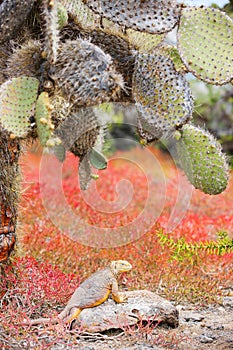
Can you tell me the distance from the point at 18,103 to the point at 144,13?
0.63 metres

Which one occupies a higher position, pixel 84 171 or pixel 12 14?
pixel 12 14

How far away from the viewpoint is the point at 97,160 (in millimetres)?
3361

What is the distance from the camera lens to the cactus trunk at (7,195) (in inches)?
114

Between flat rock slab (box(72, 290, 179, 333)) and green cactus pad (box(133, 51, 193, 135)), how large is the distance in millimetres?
897

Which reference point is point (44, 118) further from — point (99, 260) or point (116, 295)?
point (99, 260)

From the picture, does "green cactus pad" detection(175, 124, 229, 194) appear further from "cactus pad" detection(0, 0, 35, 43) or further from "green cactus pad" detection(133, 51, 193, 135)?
"cactus pad" detection(0, 0, 35, 43)

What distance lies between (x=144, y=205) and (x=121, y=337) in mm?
3156

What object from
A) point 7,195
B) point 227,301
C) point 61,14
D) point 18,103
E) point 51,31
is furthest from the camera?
point 227,301

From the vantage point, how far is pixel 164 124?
256 cm

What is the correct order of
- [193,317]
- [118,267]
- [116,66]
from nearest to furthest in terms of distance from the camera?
[116,66] < [118,267] < [193,317]

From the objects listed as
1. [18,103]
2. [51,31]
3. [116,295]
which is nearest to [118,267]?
[116,295]

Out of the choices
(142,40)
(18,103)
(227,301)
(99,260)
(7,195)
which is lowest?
(99,260)

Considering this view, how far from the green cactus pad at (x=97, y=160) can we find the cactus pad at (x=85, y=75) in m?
0.91

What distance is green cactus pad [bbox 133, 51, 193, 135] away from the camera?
2.55m
